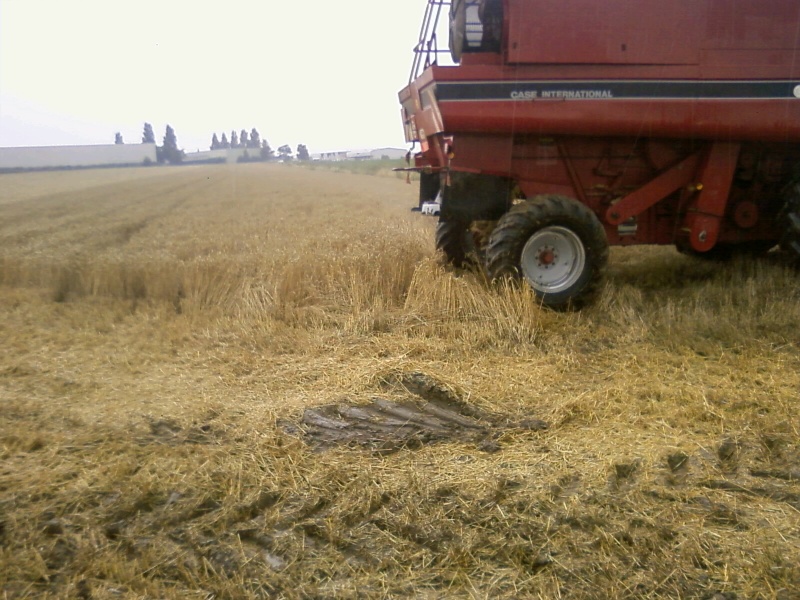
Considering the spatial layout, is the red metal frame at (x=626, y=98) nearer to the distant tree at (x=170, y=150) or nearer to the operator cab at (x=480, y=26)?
the operator cab at (x=480, y=26)

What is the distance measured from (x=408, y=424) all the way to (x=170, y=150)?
15175mm

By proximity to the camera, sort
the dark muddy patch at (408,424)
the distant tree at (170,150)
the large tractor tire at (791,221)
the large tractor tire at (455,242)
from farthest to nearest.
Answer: the distant tree at (170,150), the large tractor tire at (455,242), the large tractor tire at (791,221), the dark muddy patch at (408,424)

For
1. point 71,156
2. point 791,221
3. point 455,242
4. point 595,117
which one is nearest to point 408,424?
point 595,117

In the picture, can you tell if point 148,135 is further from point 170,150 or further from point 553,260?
point 553,260

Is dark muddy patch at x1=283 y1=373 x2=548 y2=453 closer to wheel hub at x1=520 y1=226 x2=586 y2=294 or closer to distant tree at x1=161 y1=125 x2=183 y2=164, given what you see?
wheel hub at x1=520 y1=226 x2=586 y2=294

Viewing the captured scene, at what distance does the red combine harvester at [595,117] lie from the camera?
600 cm

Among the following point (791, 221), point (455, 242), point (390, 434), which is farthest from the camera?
point (455, 242)

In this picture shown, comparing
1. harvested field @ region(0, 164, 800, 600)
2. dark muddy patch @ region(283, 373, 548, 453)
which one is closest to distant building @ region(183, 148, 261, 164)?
harvested field @ region(0, 164, 800, 600)

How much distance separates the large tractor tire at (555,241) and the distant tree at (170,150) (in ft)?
38.5

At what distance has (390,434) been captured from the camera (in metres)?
3.71

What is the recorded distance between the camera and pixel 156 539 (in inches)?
109

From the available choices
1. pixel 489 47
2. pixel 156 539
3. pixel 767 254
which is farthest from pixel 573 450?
pixel 767 254

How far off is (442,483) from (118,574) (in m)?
1.41

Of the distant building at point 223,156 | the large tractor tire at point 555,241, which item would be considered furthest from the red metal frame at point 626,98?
the distant building at point 223,156
